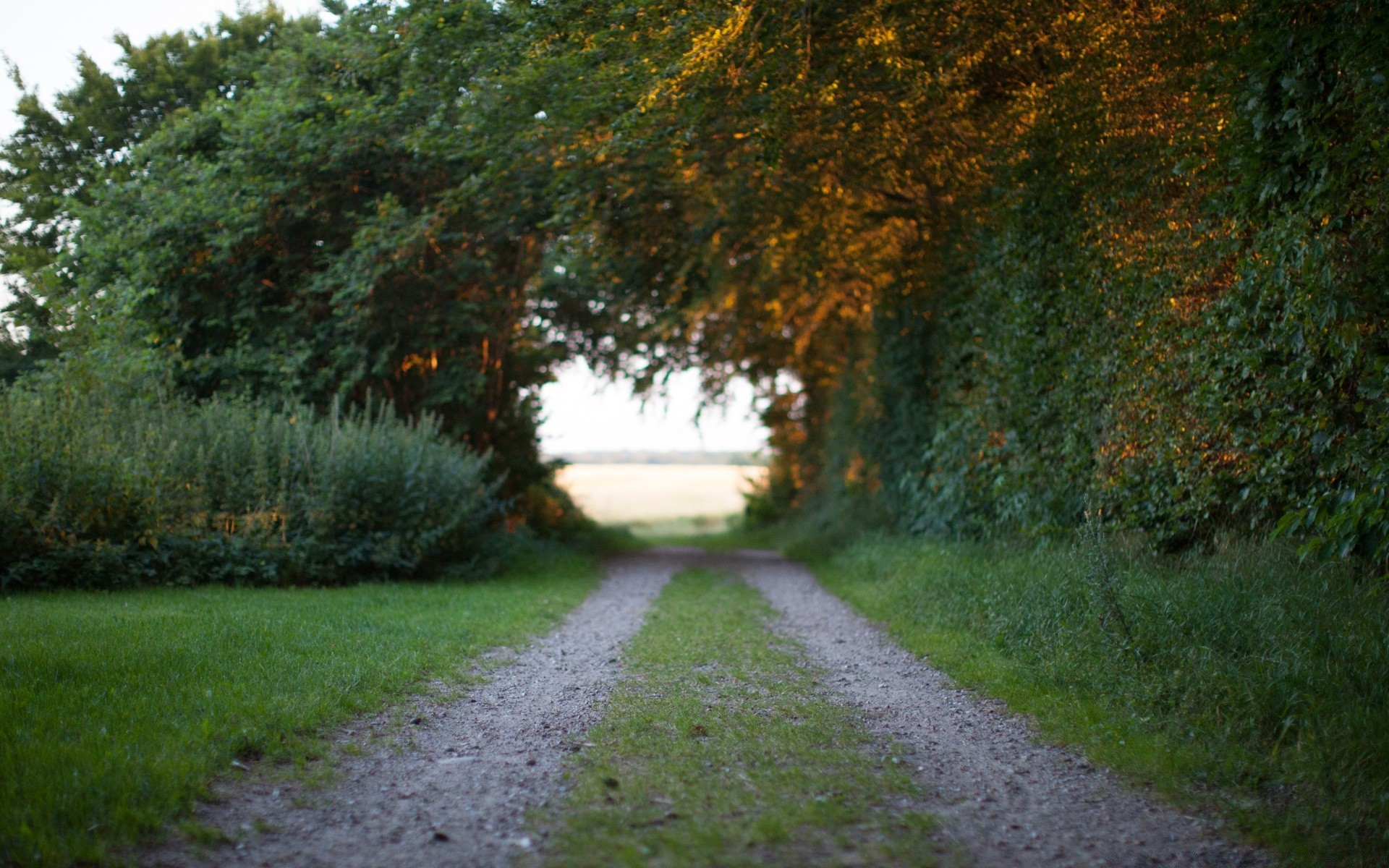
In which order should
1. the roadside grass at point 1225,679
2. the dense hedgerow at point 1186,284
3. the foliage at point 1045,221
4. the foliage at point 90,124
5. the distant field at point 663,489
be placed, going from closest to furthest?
the roadside grass at point 1225,679
the dense hedgerow at point 1186,284
the foliage at point 1045,221
the foliage at point 90,124
the distant field at point 663,489

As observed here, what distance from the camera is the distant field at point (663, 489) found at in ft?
121

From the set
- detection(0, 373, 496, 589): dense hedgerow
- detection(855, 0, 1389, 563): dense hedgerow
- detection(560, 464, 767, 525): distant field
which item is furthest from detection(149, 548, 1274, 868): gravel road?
detection(560, 464, 767, 525): distant field

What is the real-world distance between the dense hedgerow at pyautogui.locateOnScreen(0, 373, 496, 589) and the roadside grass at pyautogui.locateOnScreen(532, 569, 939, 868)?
6397mm

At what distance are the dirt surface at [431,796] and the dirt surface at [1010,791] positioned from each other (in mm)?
2014

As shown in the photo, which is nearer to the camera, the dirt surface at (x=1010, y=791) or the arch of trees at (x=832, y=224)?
the dirt surface at (x=1010, y=791)

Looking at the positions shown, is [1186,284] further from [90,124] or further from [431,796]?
[90,124]

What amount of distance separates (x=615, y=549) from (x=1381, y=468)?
18.4 meters

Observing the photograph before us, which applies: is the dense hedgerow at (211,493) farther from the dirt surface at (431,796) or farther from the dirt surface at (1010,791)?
the dirt surface at (1010,791)

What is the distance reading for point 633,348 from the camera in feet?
71.0

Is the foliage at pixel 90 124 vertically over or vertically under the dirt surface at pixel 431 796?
over

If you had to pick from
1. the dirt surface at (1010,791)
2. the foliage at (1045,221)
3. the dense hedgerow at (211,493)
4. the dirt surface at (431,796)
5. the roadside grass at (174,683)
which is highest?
the foliage at (1045,221)

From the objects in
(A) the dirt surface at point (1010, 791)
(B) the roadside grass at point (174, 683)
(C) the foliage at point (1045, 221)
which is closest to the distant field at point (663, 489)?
(C) the foliage at point (1045, 221)

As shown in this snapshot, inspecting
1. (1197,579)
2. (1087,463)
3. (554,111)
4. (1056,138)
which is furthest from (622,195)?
(1197,579)

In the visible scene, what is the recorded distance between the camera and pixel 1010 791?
4.91 metres
